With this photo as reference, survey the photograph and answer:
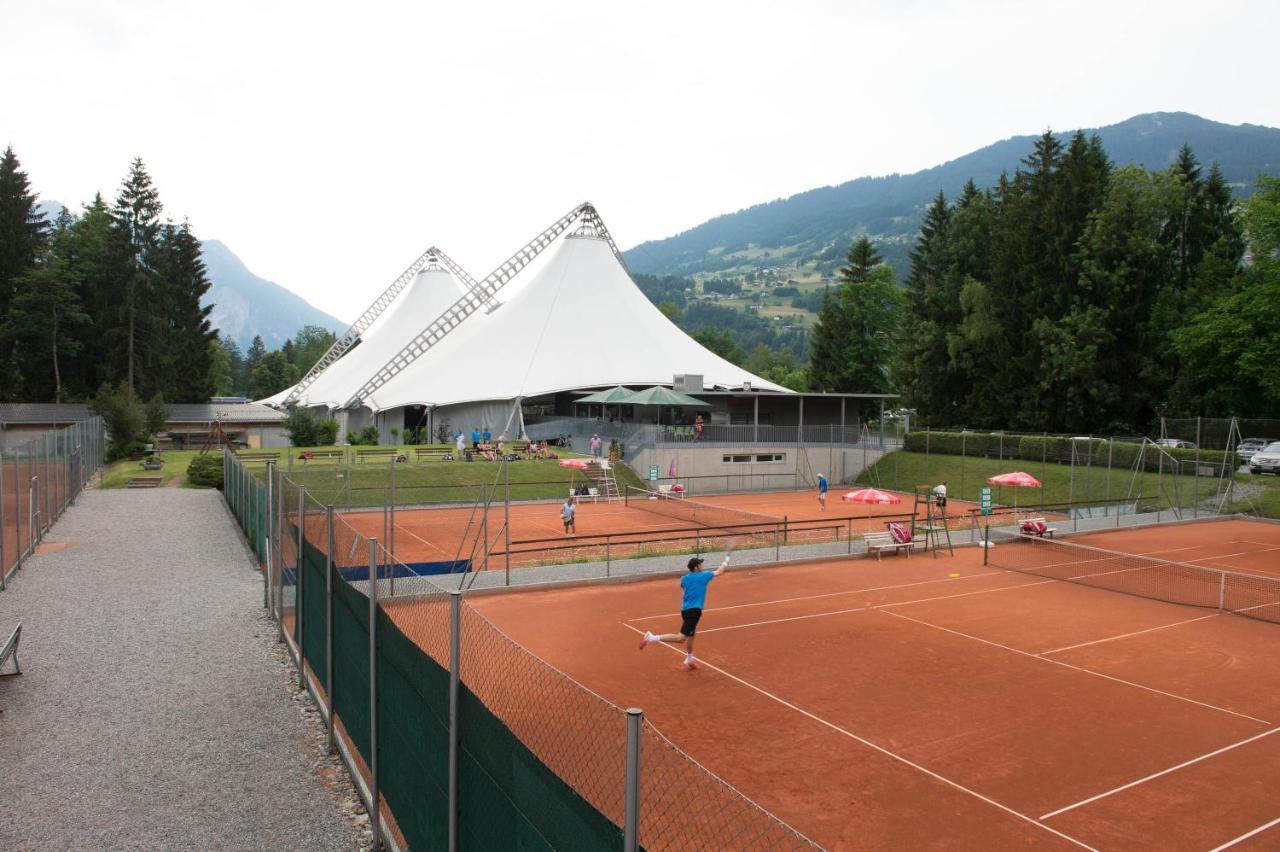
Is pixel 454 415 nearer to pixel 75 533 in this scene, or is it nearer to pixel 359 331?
pixel 75 533

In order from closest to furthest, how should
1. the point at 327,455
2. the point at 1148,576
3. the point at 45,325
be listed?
the point at 1148,576, the point at 327,455, the point at 45,325

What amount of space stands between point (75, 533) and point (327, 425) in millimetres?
27438

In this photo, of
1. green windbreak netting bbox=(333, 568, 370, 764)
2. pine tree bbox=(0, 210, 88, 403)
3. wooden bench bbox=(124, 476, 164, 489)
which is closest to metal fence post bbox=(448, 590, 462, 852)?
green windbreak netting bbox=(333, 568, 370, 764)

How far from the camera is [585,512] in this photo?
34000mm

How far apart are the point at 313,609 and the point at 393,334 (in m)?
62.9

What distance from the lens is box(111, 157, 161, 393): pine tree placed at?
6506 cm

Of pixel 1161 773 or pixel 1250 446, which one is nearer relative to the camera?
pixel 1161 773

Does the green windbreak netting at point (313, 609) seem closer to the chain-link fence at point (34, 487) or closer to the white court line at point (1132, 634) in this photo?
the chain-link fence at point (34, 487)

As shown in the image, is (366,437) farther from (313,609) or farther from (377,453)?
(313,609)

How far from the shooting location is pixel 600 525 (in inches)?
1176

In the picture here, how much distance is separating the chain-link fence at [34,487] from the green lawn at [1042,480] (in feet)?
112

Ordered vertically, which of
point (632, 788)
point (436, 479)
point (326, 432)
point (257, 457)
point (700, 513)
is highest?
point (632, 788)

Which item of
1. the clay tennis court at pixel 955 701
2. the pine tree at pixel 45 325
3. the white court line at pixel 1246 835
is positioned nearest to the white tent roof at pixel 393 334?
the pine tree at pixel 45 325

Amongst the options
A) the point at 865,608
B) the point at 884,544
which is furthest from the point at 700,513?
the point at 865,608
